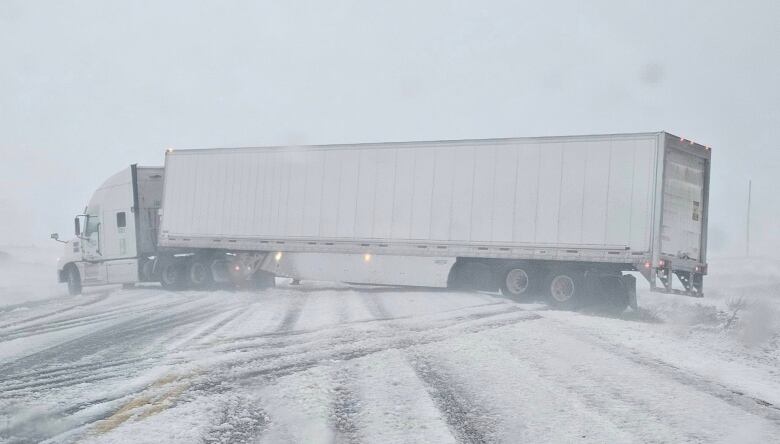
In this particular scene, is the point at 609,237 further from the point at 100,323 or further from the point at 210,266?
the point at 210,266

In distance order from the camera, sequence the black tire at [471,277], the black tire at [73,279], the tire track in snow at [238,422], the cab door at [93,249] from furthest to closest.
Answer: the black tire at [73,279]
the cab door at [93,249]
the black tire at [471,277]
the tire track in snow at [238,422]

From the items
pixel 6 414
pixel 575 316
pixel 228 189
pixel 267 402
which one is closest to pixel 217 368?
pixel 267 402

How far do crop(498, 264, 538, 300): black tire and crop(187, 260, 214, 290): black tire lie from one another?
32.0 ft

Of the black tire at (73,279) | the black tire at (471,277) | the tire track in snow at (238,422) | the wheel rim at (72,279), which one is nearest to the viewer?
the tire track in snow at (238,422)

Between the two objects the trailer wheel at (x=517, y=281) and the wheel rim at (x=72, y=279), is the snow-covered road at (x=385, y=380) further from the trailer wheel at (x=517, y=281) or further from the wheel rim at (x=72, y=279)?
the wheel rim at (x=72, y=279)

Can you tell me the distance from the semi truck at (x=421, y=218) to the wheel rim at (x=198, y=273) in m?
0.04

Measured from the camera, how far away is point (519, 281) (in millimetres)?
16016

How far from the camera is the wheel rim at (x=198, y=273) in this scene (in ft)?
69.6

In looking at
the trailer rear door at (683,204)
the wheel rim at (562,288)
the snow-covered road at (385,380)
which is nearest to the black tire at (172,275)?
the snow-covered road at (385,380)

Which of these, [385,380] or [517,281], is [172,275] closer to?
[517,281]

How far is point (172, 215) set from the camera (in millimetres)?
21094

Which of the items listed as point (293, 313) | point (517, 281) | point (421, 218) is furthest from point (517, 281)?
point (293, 313)

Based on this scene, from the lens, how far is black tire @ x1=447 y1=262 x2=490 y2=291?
1662 cm

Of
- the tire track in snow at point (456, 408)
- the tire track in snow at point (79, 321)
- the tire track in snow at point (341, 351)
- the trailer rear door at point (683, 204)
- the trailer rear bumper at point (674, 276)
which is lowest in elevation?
the tire track in snow at point (79, 321)
